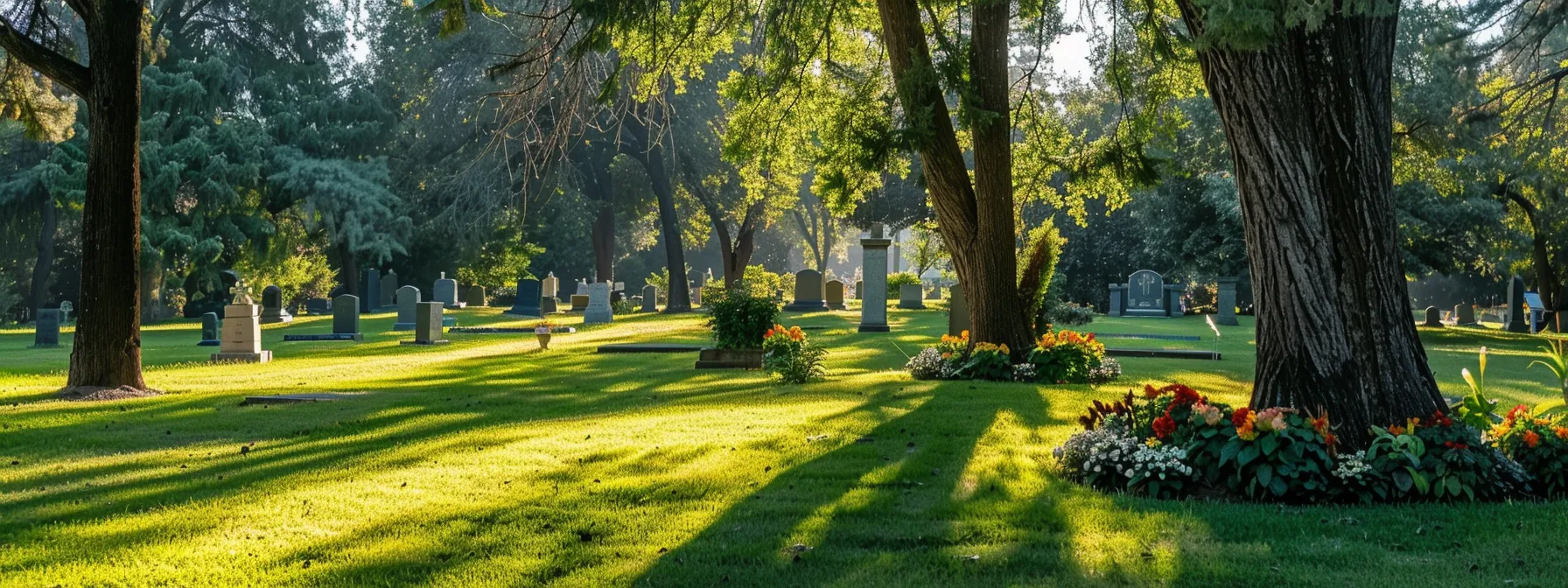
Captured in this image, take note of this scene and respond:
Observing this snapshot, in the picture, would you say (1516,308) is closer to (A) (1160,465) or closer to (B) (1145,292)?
(B) (1145,292)

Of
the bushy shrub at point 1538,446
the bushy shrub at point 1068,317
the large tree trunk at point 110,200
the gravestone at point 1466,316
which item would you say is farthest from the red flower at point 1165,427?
the gravestone at point 1466,316

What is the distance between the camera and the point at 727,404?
11.7m

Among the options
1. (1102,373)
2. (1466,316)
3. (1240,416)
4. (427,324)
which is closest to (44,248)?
(427,324)

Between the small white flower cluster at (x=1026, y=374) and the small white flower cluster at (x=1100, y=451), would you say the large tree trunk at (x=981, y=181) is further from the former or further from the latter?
the small white flower cluster at (x=1100, y=451)

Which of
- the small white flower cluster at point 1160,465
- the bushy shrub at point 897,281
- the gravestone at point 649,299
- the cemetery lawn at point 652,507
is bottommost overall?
the cemetery lawn at point 652,507

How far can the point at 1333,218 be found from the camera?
6770 mm

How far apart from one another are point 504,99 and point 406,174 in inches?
1203

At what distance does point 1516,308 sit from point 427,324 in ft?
109

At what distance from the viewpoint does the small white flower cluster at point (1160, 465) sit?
674cm

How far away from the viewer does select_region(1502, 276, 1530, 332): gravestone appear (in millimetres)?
36969

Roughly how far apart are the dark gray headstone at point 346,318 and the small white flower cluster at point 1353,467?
77.0ft

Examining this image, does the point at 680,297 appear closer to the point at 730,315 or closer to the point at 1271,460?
the point at 730,315

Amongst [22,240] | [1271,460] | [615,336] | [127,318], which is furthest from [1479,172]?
[22,240]

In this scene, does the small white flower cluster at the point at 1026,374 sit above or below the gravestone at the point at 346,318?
below
